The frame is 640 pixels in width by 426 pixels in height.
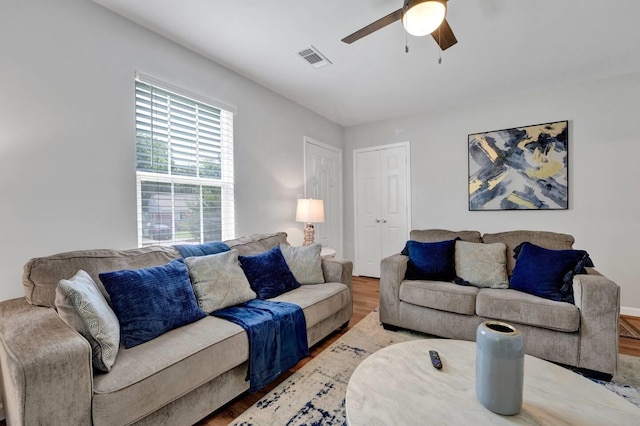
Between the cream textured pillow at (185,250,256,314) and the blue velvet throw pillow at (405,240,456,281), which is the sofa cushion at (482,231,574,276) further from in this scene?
the cream textured pillow at (185,250,256,314)

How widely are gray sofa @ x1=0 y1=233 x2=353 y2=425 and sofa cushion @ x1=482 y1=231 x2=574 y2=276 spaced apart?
74.2 inches

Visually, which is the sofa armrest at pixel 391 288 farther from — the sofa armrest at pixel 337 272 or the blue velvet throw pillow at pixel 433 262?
the sofa armrest at pixel 337 272

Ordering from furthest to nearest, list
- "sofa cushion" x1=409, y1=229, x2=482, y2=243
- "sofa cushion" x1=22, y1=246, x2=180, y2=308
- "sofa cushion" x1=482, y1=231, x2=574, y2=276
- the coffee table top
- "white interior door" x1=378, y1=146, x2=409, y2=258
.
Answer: "white interior door" x1=378, y1=146, x2=409, y2=258, "sofa cushion" x1=409, y1=229, x2=482, y2=243, "sofa cushion" x1=482, y1=231, x2=574, y2=276, "sofa cushion" x1=22, y1=246, x2=180, y2=308, the coffee table top

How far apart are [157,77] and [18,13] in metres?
0.79

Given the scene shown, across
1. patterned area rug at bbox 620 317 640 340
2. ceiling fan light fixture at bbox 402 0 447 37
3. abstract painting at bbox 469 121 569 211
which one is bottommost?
patterned area rug at bbox 620 317 640 340

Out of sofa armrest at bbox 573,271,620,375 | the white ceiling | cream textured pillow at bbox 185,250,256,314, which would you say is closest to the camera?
sofa armrest at bbox 573,271,620,375

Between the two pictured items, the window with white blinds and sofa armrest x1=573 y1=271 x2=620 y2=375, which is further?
the window with white blinds

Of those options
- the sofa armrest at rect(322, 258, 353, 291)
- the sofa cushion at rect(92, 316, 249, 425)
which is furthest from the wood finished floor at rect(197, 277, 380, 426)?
the sofa armrest at rect(322, 258, 353, 291)

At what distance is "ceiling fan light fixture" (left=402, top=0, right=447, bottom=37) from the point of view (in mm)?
1496

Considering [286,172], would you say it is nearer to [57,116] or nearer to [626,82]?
[57,116]

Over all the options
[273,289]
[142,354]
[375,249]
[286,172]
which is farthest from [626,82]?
[142,354]

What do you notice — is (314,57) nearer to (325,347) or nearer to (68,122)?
(68,122)

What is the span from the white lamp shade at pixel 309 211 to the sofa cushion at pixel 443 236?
112cm

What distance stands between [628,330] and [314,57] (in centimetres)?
391
